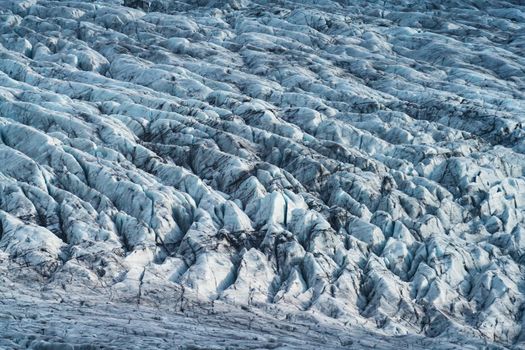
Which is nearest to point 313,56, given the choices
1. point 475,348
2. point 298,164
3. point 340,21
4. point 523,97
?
point 340,21

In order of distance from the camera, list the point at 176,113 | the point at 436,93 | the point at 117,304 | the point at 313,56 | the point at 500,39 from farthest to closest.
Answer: the point at 500,39 < the point at 313,56 < the point at 436,93 < the point at 176,113 < the point at 117,304

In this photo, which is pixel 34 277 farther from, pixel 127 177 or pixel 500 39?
pixel 500 39

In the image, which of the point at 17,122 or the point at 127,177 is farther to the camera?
the point at 17,122

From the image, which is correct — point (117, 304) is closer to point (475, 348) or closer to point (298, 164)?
point (475, 348)

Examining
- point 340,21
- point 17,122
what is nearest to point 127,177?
point 17,122

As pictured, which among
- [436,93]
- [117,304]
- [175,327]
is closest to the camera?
[175,327]

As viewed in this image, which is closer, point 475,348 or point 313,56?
point 475,348
